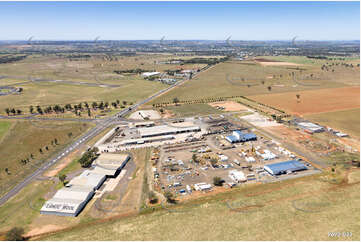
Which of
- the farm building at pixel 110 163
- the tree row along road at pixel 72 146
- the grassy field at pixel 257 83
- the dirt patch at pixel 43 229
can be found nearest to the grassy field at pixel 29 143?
the tree row along road at pixel 72 146

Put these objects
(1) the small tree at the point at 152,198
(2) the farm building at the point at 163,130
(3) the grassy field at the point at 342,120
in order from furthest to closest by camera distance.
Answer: (3) the grassy field at the point at 342,120 < (2) the farm building at the point at 163,130 < (1) the small tree at the point at 152,198

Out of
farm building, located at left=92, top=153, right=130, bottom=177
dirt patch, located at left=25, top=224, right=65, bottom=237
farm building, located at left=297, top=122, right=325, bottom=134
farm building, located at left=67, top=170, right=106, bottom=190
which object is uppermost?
farm building, located at left=297, top=122, right=325, bottom=134

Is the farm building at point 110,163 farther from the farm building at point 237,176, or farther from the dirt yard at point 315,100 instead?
the dirt yard at point 315,100

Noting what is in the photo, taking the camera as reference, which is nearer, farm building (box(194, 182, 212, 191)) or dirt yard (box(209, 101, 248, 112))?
farm building (box(194, 182, 212, 191))

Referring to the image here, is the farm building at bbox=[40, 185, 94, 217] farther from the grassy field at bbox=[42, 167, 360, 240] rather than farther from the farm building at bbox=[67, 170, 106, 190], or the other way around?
the grassy field at bbox=[42, 167, 360, 240]

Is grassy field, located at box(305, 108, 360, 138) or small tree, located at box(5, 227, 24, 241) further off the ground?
grassy field, located at box(305, 108, 360, 138)

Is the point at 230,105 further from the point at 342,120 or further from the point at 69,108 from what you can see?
the point at 69,108

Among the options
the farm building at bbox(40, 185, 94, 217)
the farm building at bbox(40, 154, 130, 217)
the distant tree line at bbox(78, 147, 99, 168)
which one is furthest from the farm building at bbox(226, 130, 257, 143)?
the farm building at bbox(40, 185, 94, 217)
